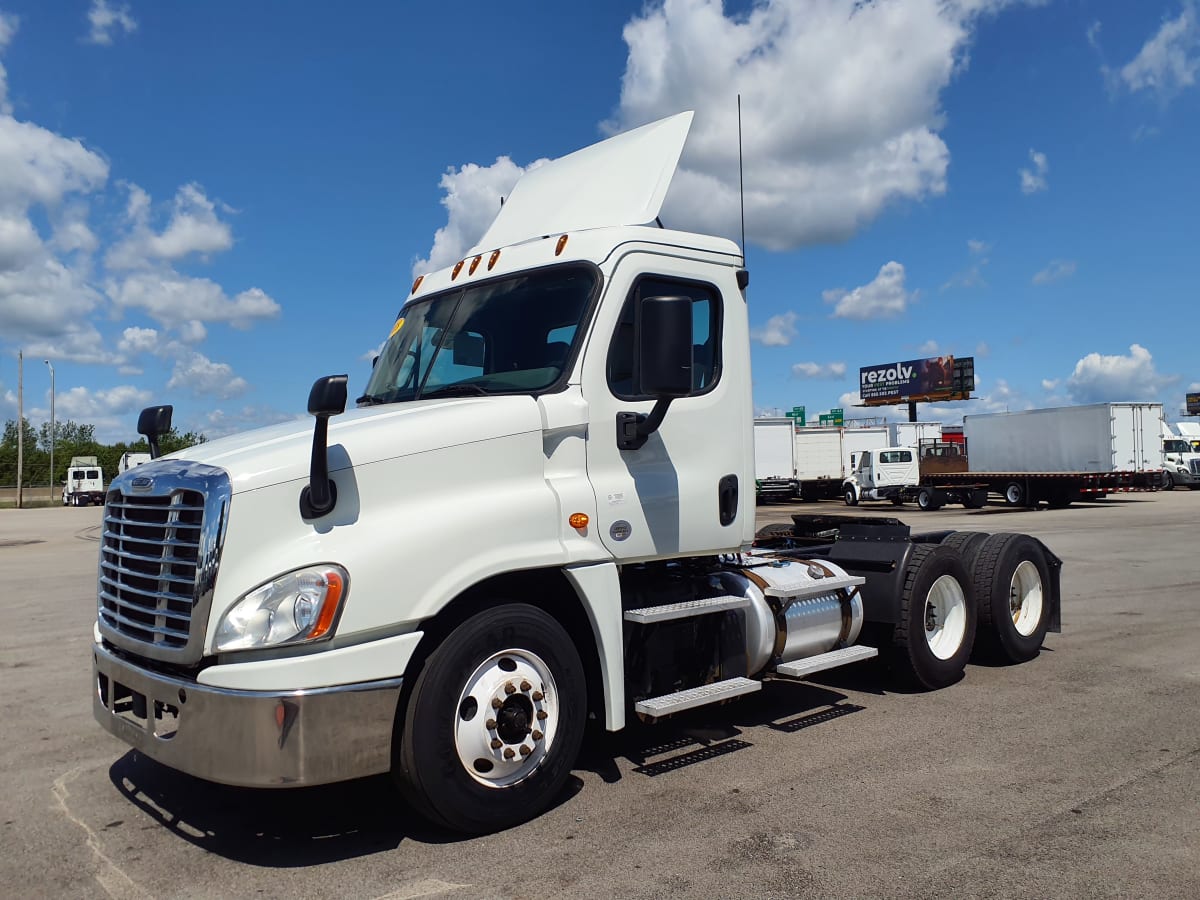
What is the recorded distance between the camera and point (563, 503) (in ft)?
15.0

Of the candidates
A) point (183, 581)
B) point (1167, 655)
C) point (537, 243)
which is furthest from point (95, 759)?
point (1167, 655)

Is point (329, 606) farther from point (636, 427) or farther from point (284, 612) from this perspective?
point (636, 427)

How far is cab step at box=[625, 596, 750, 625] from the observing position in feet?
Result: 15.7

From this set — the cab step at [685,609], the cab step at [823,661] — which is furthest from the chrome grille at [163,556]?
the cab step at [823,661]

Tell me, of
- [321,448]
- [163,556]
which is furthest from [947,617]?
[163,556]

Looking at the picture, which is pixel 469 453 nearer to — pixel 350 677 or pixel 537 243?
pixel 350 677

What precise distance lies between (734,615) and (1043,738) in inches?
78.5

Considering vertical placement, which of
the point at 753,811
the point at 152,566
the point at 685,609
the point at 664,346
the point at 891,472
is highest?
the point at 664,346

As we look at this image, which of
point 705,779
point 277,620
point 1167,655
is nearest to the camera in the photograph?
point 277,620

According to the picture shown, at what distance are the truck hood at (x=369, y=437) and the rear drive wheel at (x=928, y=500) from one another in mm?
32598

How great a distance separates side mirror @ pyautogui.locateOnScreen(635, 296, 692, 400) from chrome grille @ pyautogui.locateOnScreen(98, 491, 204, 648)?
205 centimetres

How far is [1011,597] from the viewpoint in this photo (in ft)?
25.3

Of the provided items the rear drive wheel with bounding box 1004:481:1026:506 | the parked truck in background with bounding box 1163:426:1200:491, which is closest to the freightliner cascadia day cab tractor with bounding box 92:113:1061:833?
the rear drive wheel with bounding box 1004:481:1026:506

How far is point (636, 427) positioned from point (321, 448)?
5.48 feet
